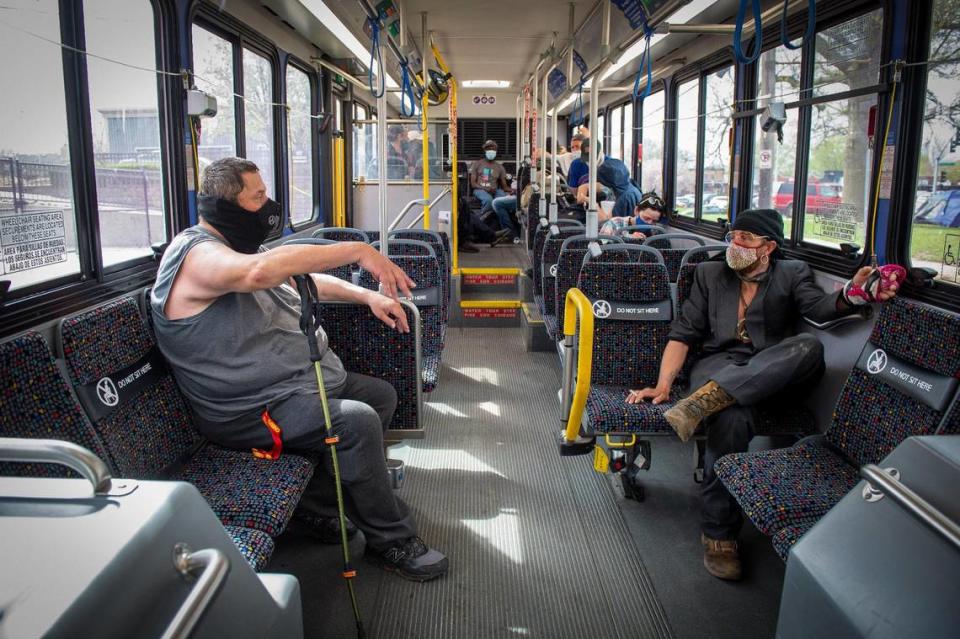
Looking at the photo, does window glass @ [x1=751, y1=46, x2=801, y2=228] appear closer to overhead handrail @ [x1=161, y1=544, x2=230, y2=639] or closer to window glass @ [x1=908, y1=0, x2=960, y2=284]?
window glass @ [x1=908, y1=0, x2=960, y2=284]

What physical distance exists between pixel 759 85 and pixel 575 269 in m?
2.30

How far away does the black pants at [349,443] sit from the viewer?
8.51ft

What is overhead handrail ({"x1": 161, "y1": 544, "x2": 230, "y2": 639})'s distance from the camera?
3.03 ft

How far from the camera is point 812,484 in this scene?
8.09 feet

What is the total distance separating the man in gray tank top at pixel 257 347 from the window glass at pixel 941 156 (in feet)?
7.99

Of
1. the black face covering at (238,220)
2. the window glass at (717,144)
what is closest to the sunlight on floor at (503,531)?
the black face covering at (238,220)

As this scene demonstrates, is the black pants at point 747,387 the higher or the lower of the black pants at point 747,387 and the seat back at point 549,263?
the lower

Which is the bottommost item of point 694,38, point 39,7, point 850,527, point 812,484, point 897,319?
point 812,484

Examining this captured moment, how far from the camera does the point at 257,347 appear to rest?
8.54 ft

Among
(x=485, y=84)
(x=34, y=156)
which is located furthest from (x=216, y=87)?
(x=485, y=84)

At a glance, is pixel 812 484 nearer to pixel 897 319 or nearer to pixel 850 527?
pixel 897 319

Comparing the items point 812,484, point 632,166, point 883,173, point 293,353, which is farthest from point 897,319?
point 632,166

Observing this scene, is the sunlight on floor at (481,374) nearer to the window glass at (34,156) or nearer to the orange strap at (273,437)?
the orange strap at (273,437)

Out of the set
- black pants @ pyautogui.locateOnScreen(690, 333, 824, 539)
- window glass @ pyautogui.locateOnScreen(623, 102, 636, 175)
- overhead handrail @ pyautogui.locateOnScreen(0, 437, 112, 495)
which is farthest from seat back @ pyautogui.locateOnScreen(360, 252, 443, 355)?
window glass @ pyautogui.locateOnScreen(623, 102, 636, 175)
